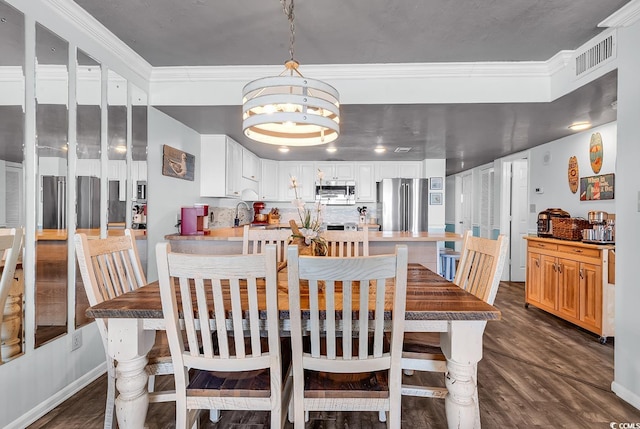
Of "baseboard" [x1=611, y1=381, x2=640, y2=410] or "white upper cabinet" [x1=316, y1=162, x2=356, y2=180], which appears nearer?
"baseboard" [x1=611, y1=381, x2=640, y2=410]

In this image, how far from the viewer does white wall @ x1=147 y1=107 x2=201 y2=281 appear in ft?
9.84

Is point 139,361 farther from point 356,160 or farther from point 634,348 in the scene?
point 356,160

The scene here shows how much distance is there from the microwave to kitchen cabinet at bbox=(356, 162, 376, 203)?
0.39 feet

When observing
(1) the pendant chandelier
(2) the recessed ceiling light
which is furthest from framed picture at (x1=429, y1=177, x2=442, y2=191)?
(1) the pendant chandelier

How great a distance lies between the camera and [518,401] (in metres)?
2.04

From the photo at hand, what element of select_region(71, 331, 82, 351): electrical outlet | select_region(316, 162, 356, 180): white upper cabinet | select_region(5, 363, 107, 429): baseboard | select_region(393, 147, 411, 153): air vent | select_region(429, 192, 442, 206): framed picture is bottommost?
select_region(5, 363, 107, 429): baseboard

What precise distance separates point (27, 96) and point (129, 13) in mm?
813

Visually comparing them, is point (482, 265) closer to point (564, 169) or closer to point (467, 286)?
point (467, 286)

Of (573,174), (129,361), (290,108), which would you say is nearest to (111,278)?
(129,361)

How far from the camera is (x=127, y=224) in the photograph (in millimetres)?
2697

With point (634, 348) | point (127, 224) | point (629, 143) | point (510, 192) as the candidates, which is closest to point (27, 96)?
point (127, 224)

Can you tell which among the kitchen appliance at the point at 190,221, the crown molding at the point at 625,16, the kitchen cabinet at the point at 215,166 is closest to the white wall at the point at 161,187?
the kitchen appliance at the point at 190,221

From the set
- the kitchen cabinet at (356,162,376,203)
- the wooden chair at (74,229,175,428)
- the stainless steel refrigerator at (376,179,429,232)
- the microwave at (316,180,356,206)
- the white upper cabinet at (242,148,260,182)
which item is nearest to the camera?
the wooden chair at (74,229,175,428)

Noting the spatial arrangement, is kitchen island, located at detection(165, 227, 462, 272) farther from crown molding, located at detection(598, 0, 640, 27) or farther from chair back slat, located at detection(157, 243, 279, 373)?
chair back slat, located at detection(157, 243, 279, 373)
